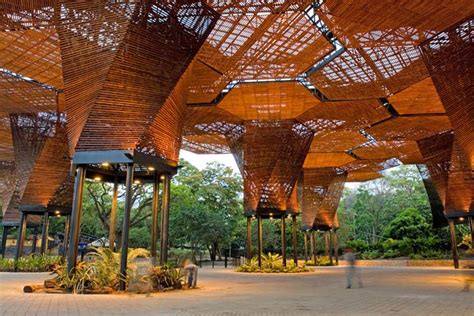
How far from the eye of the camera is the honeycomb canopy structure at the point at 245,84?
9391 millimetres

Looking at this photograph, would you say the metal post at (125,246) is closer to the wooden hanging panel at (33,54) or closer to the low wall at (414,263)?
the wooden hanging panel at (33,54)

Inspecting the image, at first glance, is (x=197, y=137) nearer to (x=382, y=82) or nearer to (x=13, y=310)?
(x=382, y=82)

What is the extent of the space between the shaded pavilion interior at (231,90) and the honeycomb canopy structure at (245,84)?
5cm

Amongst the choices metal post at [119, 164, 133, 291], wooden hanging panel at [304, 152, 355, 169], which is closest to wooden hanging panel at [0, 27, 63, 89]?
metal post at [119, 164, 133, 291]

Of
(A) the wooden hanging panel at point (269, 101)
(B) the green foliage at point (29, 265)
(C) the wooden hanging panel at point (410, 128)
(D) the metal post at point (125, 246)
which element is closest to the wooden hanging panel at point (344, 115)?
(A) the wooden hanging panel at point (269, 101)

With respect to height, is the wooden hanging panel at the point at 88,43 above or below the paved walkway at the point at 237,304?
above

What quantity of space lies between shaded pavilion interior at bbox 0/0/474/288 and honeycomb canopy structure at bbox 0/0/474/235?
0.15 feet

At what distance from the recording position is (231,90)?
57.4ft

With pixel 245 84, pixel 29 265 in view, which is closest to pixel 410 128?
pixel 245 84

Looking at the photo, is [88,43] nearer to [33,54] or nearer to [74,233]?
[74,233]

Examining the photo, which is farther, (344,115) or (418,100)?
(344,115)

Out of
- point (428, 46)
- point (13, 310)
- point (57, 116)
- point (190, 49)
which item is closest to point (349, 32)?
point (428, 46)

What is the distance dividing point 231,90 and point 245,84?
2.58ft

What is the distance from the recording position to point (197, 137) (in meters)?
26.0
